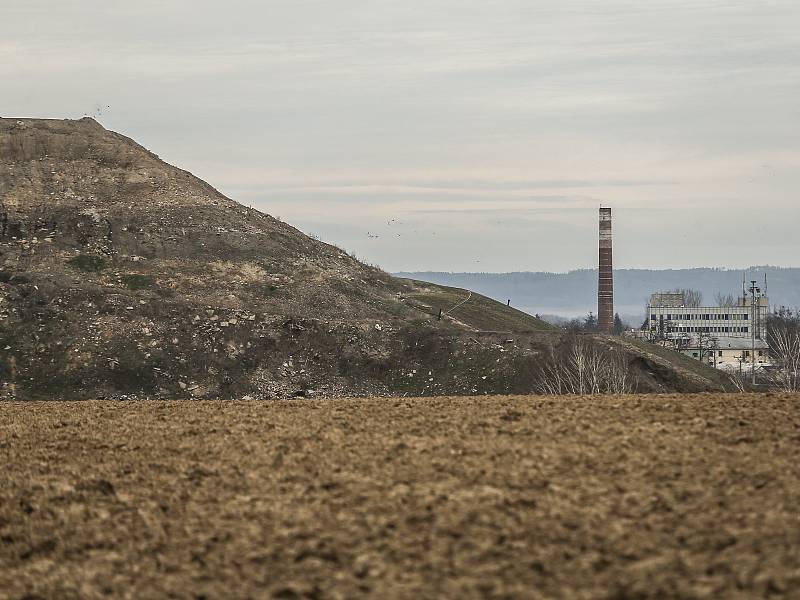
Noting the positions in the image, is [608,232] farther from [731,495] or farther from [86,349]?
[731,495]

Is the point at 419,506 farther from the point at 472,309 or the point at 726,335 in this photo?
the point at 726,335

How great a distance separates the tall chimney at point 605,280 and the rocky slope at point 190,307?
29.7 m

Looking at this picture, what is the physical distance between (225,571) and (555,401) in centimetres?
1054

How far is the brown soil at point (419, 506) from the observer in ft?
32.9

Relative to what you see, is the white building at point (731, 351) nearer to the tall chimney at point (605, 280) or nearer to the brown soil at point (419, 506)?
the tall chimney at point (605, 280)

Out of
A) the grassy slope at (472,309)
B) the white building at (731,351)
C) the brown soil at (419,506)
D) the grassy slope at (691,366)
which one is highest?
the grassy slope at (472,309)

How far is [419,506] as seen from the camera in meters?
12.1

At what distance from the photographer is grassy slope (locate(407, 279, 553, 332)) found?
70.6m

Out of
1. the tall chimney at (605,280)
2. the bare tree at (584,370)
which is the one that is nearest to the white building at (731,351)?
the tall chimney at (605,280)

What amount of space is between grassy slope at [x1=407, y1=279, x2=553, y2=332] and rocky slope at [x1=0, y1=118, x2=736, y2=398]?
38 cm

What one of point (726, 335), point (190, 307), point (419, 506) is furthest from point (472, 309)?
point (726, 335)

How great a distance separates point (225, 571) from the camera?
34.6ft

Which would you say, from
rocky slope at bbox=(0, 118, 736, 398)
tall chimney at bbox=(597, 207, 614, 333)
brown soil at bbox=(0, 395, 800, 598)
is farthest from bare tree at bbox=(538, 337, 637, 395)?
tall chimney at bbox=(597, 207, 614, 333)

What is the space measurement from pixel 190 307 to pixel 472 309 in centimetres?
2357
